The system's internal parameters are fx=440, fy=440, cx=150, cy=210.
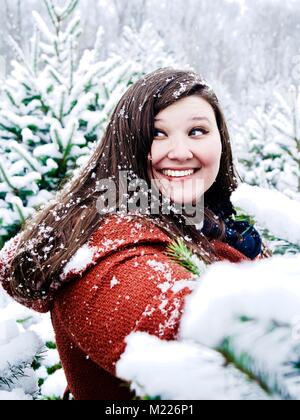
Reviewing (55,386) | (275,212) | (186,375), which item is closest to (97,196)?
(275,212)

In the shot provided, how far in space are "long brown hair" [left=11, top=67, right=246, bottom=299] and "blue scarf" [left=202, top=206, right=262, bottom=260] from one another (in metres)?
0.25

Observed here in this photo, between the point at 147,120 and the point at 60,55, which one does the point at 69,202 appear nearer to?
the point at 147,120

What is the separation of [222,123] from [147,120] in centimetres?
48

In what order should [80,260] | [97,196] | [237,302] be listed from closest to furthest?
1. [237,302]
2. [80,260]
3. [97,196]

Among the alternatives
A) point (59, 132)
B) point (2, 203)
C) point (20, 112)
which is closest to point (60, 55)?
point (20, 112)

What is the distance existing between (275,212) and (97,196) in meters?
0.71

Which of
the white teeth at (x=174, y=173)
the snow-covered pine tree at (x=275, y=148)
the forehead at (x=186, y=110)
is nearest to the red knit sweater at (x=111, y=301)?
the white teeth at (x=174, y=173)

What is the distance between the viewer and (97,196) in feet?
4.25

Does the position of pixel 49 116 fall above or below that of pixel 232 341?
below

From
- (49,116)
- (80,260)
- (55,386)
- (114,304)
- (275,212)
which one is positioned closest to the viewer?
(275,212)

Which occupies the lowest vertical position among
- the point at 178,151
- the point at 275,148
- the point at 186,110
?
the point at 275,148

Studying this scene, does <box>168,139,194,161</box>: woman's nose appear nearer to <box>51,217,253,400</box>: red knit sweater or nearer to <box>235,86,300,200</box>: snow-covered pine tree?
<box>51,217,253,400</box>: red knit sweater

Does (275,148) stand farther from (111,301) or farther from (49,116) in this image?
(111,301)

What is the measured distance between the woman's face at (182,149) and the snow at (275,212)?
0.64 metres
